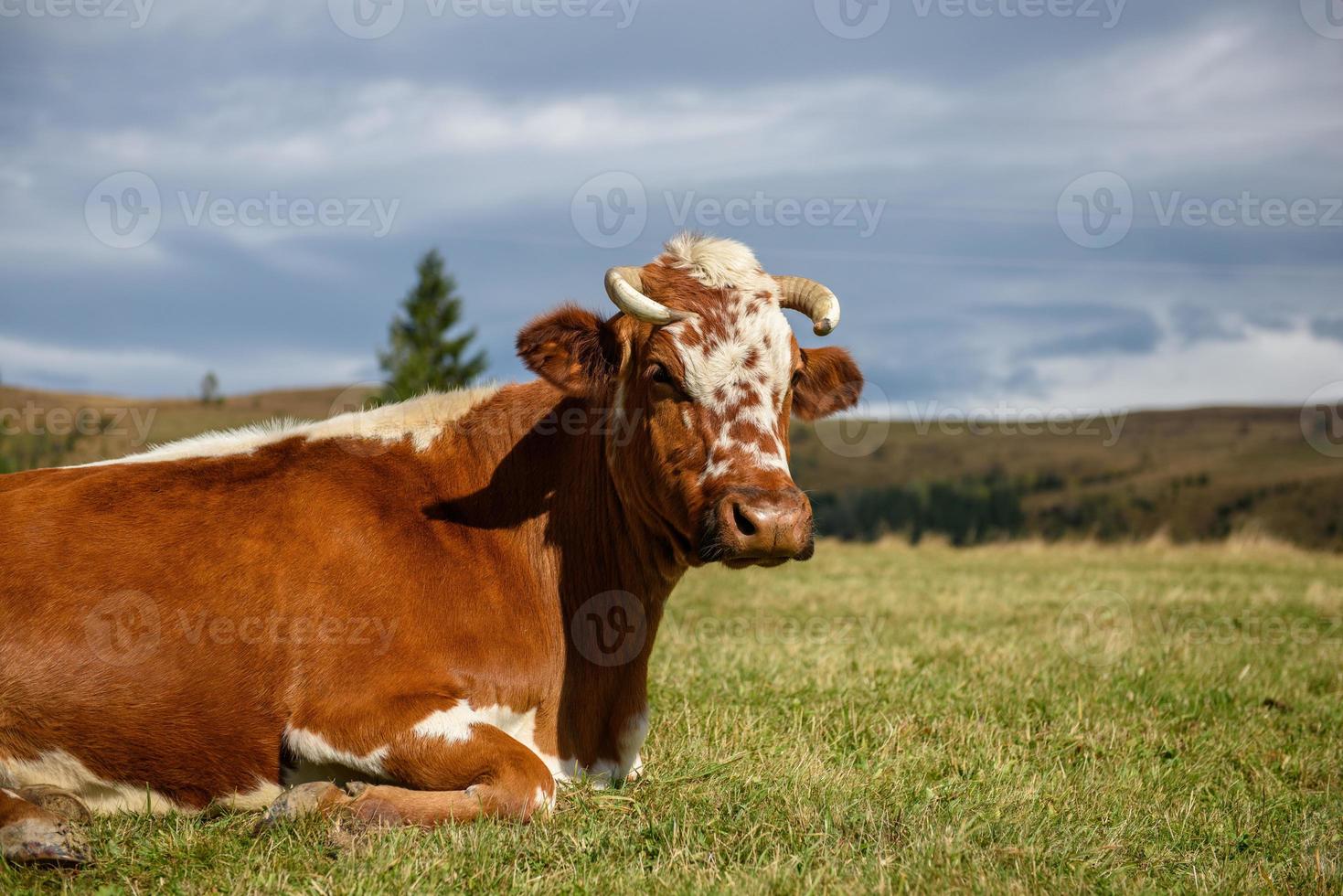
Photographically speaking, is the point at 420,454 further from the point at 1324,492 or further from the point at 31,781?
the point at 1324,492

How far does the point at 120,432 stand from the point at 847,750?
26.8m

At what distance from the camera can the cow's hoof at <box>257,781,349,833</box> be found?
423 cm

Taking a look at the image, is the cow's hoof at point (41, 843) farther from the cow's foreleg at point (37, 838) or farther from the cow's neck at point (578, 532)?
the cow's neck at point (578, 532)

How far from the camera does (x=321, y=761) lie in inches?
177

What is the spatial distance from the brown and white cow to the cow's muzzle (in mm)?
11

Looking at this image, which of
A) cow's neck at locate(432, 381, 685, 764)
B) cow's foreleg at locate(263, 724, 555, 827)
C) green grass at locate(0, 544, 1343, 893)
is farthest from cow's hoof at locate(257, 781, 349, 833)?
cow's neck at locate(432, 381, 685, 764)

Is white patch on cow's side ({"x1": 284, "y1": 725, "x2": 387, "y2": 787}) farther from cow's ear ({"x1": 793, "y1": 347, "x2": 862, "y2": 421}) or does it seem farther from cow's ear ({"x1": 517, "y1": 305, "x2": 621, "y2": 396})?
cow's ear ({"x1": 793, "y1": 347, "x2": 862, "y2": 421})

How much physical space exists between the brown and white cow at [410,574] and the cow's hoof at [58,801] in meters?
0.01

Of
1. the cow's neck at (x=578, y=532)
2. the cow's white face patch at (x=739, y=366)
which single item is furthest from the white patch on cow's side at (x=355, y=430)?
the cow's white face patch at (x=739, y=366)

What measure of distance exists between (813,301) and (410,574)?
2422 millimetres

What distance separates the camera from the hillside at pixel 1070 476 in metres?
59.8

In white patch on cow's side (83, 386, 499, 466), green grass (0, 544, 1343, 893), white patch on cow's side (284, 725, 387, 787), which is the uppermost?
white patch on cow's side (83, 386, 499, 466)

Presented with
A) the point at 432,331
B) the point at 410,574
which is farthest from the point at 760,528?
the point at 432,331

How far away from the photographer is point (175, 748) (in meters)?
4.61
